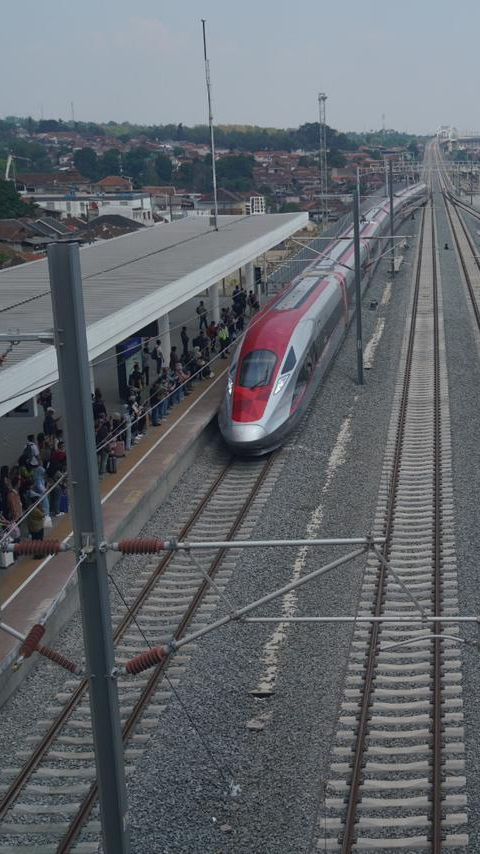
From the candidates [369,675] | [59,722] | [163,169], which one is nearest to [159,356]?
[369,675]

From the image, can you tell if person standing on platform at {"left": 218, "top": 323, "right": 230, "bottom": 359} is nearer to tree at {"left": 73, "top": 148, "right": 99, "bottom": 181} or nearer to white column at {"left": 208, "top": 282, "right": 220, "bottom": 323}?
white column at {"left": 208, "top": 282, "right": 220, "bottom": 323}

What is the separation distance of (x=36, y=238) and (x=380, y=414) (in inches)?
1356

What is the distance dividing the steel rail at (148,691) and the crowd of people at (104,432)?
201cm

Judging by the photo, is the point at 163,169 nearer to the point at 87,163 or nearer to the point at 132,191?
the point at 87,163

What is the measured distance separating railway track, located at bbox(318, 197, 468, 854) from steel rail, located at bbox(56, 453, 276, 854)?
182 cm

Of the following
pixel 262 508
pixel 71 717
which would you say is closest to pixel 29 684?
pixel 71 717

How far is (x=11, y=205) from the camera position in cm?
6756

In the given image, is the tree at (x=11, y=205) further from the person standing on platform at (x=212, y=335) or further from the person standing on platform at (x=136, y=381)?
the person standing on platform at (x=136, y=381)

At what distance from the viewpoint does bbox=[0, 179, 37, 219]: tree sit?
67.2m

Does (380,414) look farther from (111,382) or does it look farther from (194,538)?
(194,538)

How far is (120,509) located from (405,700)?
5933mm

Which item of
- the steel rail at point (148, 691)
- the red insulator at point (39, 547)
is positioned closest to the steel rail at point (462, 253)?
the steel rail at point (148, 691)

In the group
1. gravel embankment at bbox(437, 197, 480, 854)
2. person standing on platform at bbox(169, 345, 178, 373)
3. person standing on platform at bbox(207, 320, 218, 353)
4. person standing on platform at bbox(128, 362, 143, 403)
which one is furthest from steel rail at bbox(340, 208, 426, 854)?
person standing on platform at bbox(207, 320, 218, 353)

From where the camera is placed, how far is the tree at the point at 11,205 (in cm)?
6719
